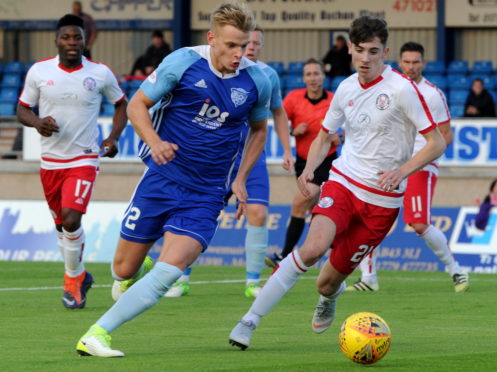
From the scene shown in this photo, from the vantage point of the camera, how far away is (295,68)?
27.0m

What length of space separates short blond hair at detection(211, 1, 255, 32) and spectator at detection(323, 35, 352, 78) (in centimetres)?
1691

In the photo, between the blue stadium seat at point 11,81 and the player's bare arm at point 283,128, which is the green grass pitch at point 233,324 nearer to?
the player's bare arm at point 283,128

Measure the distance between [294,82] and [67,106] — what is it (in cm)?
1495

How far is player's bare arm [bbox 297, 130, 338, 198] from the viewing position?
28.3 ft

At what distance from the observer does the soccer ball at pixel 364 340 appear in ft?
24.6

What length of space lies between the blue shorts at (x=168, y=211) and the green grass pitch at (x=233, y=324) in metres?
0.76

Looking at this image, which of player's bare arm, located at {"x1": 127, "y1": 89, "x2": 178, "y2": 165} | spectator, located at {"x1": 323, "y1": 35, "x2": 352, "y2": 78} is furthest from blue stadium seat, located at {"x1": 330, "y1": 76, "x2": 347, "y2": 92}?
player's bare arm, located at {"x1": 127, "y1": 89, "x2": 178, "y2": 165}

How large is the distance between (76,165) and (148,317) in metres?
1.66

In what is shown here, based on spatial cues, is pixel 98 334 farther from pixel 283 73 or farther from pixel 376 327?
pixel 283 73

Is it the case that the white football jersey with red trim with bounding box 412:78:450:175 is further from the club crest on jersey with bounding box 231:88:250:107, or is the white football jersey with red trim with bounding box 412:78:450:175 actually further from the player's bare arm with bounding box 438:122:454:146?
the club crest on jersey with bounding box 231:88:250:107

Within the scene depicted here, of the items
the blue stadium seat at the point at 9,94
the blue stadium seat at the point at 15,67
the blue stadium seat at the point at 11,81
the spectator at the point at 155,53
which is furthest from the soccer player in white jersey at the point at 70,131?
the blue stadium seat at the point at 15,67

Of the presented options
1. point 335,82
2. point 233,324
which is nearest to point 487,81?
point 335,82

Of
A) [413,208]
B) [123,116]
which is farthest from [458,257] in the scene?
[123,116]

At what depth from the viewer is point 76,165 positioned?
11.1 meters
